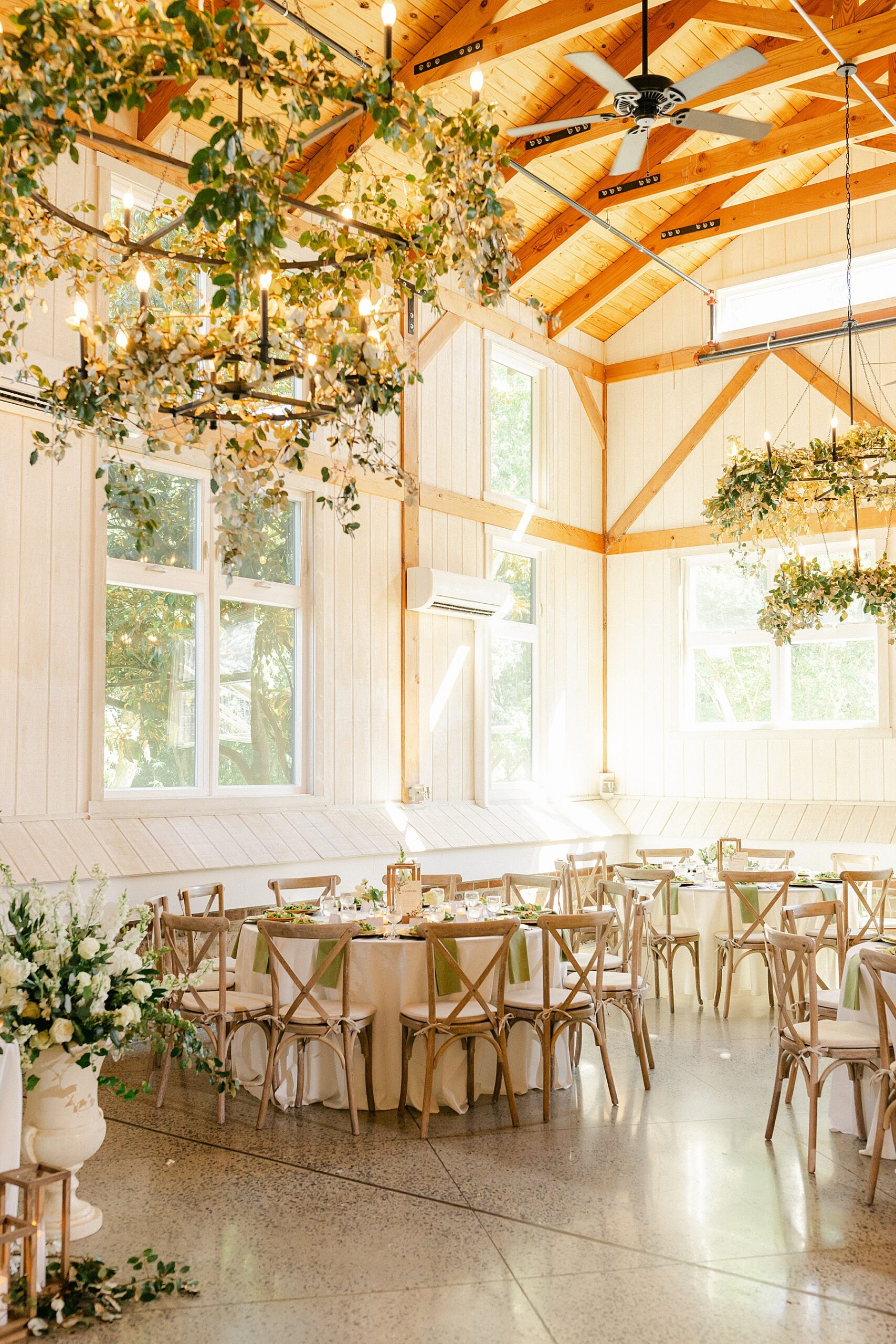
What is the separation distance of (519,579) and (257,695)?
11.3ft

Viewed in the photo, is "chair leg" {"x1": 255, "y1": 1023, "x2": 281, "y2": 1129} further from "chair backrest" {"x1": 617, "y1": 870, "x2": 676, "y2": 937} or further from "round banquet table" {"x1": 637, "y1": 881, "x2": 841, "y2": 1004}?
"round banquet table" {"x1": 637, "y1": 881, "x2": 841, "y2": 1004}

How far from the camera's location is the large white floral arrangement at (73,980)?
3.33 metres

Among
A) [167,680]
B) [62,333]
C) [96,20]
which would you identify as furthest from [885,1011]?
[62,333]

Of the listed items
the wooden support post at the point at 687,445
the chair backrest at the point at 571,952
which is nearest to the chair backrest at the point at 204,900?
the chair backrest at the point at 571,952

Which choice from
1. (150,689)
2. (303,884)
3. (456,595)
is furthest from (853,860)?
(150,689)

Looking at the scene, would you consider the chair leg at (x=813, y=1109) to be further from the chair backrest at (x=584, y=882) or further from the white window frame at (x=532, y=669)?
the white window frame at (x=532, y=669)

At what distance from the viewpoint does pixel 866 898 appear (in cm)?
891

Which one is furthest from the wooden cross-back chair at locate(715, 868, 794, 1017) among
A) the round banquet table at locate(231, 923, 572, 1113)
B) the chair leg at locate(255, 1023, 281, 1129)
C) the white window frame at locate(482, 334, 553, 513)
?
the white window frame at locate(482, 334, 553, 513)

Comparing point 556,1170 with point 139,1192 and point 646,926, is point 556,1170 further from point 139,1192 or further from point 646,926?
point 646,926

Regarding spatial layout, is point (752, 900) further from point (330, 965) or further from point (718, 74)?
point (718, 74)

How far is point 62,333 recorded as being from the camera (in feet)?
21.5

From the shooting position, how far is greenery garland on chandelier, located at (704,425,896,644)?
20.8 feet

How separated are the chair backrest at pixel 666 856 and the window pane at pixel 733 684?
4.29 ft

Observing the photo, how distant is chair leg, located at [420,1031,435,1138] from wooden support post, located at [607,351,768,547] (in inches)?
284
